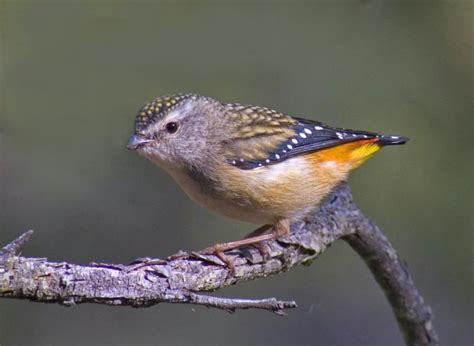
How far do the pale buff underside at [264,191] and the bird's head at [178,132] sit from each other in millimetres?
132

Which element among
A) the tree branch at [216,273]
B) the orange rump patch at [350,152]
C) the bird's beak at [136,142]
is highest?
the orange rump patch at [350,152]

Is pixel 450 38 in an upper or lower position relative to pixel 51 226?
upper

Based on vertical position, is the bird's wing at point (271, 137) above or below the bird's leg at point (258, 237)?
above

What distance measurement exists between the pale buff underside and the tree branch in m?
0.20

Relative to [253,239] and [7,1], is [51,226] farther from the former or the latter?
[253,239]

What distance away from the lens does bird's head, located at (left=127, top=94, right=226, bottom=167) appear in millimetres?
5164

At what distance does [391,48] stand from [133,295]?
6.02m

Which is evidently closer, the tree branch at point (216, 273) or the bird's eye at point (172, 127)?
the tree branch at point (216, 273)

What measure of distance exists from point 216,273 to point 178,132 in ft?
4.27

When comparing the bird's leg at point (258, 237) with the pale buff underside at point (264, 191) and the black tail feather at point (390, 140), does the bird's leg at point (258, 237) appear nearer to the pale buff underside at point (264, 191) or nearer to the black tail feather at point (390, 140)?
the pale buff underside at point (264, 191)

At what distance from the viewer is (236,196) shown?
16.9ft

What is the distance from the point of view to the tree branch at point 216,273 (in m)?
3.40

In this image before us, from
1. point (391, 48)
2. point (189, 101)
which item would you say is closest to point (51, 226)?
point (189, 101)

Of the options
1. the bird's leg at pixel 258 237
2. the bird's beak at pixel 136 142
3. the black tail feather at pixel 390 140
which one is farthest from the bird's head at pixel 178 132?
the black tail feather at pixel 390 140
